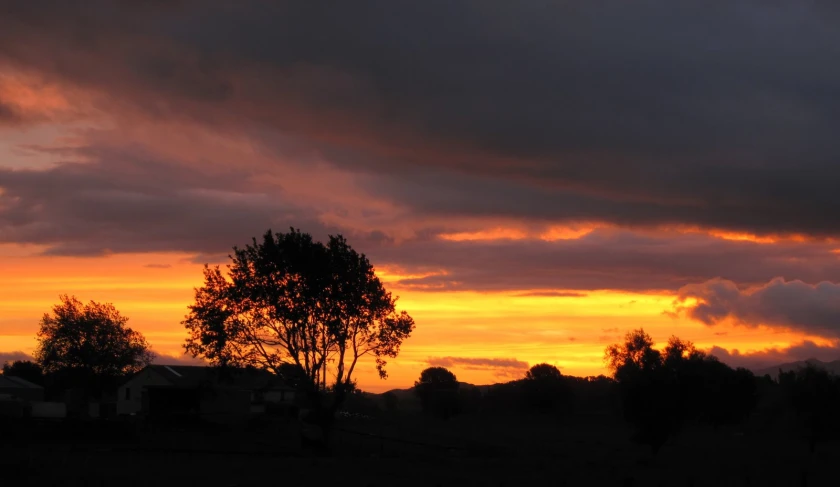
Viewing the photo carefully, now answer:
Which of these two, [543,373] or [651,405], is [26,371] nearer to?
[543,373]

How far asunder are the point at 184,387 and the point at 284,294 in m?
35.9

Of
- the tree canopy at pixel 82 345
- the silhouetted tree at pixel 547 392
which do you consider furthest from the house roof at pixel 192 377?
the silhouetted tree at pixel 547 392

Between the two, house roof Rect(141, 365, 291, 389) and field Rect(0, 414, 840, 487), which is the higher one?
house roof Rect(141, 365, 291, 389)

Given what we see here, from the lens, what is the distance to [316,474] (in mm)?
43844

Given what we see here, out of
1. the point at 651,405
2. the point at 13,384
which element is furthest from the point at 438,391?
the point at 651,405

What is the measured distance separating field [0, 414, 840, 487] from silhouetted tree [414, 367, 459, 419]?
2632 inches

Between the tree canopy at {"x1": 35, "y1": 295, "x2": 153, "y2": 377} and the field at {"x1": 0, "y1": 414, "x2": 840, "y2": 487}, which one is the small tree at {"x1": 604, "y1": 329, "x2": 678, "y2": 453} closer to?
the field at {"x1": 0, "y1": 414, "x2": 840, "y2": 487}

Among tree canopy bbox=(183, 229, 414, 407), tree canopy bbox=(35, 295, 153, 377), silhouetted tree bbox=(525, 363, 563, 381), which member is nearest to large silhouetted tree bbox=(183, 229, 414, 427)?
tree canopy bbox=(183, 229, 414, 407)

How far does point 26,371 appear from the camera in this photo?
172m

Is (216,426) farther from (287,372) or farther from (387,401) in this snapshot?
(387,401)

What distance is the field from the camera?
4069 centimetres

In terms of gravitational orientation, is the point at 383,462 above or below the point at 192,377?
below

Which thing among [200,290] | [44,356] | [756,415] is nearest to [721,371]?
[756,415]

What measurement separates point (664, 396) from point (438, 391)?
99.8 m
